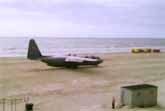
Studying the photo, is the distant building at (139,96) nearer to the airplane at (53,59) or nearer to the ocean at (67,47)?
the airplane at (53,59)

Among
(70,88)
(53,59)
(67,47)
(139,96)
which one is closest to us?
(139,96)

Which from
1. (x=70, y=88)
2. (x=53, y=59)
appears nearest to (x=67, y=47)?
(x=53, y=59)

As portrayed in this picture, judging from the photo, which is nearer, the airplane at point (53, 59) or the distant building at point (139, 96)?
the distant building at point (139, 96)

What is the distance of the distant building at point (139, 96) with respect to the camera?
1331cm

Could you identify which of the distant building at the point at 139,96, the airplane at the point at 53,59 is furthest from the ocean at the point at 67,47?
the distant building at the point at 139,96

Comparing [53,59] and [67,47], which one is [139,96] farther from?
[67,47]

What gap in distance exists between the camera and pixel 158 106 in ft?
44.6

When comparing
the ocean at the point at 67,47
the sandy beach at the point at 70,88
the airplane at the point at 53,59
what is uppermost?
the ocean at the point at 67,47

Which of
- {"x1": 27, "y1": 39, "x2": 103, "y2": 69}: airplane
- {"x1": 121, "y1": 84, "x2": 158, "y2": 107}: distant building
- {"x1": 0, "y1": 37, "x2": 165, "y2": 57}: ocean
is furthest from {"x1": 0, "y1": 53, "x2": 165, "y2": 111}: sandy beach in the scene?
{"x1": 0, "y1": 37, "x2": 165, "y2": 57}: ocean

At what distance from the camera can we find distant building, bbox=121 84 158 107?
13.3m

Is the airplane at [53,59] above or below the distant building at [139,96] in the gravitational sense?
above

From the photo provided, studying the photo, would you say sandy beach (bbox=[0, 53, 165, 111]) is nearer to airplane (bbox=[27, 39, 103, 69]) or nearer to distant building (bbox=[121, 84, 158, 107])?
distant building (bbox=[121, 84, 158, 107])

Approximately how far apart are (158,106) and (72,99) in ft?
16.8

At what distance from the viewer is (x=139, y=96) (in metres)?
13.4
